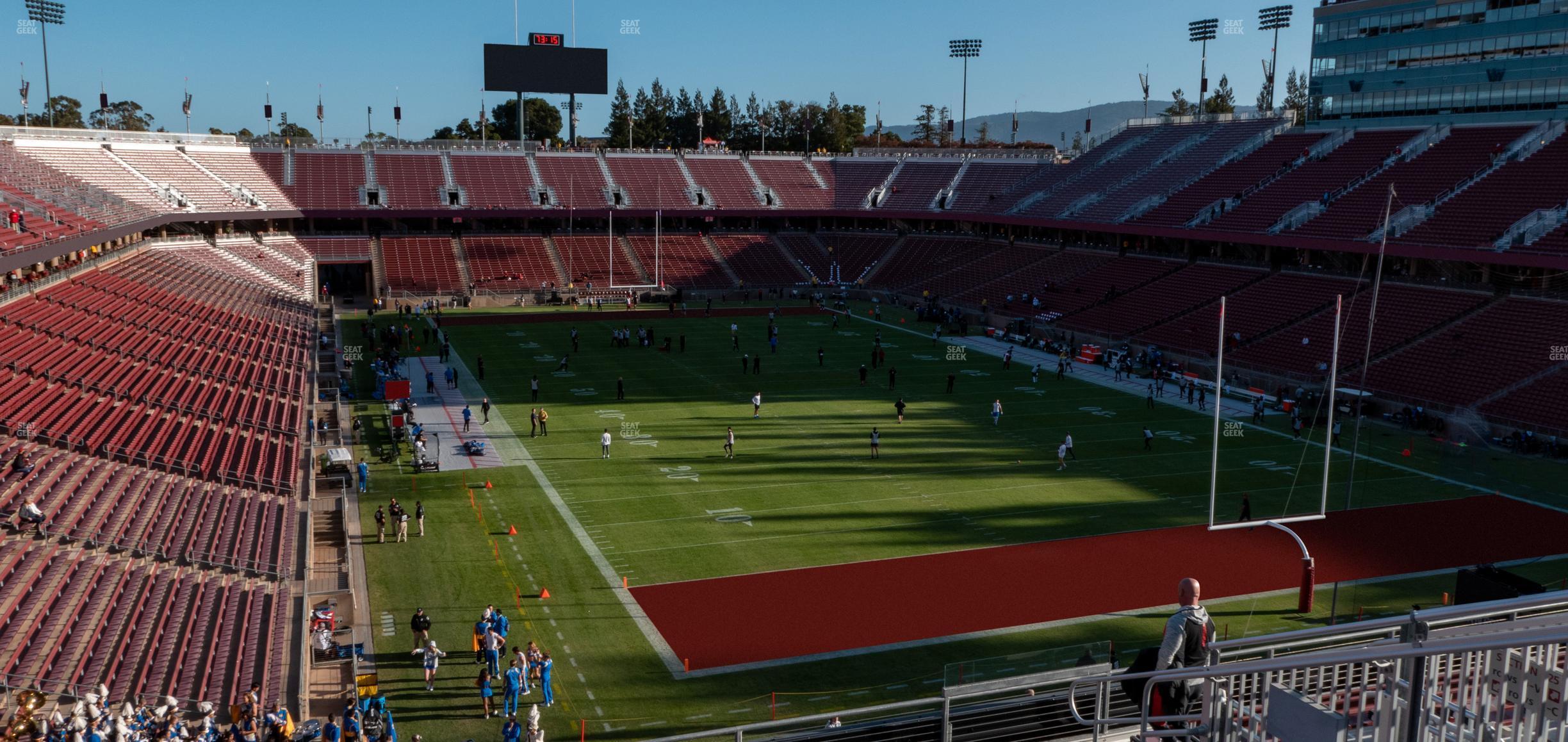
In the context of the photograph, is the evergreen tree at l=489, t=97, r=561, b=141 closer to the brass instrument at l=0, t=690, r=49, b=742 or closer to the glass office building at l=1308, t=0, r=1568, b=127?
the glass office building at l=1308, t=0, r=1568, b=127

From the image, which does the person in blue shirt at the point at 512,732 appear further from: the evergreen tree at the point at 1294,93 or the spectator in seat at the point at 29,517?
the evergreen tree at the point at 1294,93

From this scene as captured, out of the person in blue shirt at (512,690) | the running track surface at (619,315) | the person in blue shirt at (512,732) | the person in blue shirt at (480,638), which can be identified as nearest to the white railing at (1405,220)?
the running track surface at (619,315)

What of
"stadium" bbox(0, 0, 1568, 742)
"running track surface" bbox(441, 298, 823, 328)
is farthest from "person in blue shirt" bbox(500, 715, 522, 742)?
"running track surface" bbox(441, 298, 823, 328)

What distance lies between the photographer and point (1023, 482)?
3003 cm

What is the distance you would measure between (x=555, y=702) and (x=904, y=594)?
744 cm

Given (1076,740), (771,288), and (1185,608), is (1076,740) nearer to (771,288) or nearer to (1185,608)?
(1185,608)

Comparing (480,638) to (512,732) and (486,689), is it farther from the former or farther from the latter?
(512,732)

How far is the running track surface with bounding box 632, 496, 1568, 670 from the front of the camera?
20156 millimetres

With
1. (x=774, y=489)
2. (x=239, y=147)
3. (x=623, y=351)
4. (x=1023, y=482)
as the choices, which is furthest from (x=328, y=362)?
(x=239, y=147)

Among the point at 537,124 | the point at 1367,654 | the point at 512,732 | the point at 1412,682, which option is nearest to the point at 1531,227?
the point at 512,732

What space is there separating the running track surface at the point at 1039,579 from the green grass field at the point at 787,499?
656mm

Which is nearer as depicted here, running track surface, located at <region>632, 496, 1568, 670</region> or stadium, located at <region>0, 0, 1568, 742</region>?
stadium, located at <region>0, 0, 1568, 742</region>

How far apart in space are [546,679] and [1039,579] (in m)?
10.5

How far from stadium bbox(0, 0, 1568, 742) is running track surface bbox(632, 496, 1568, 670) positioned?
5.4 inches
